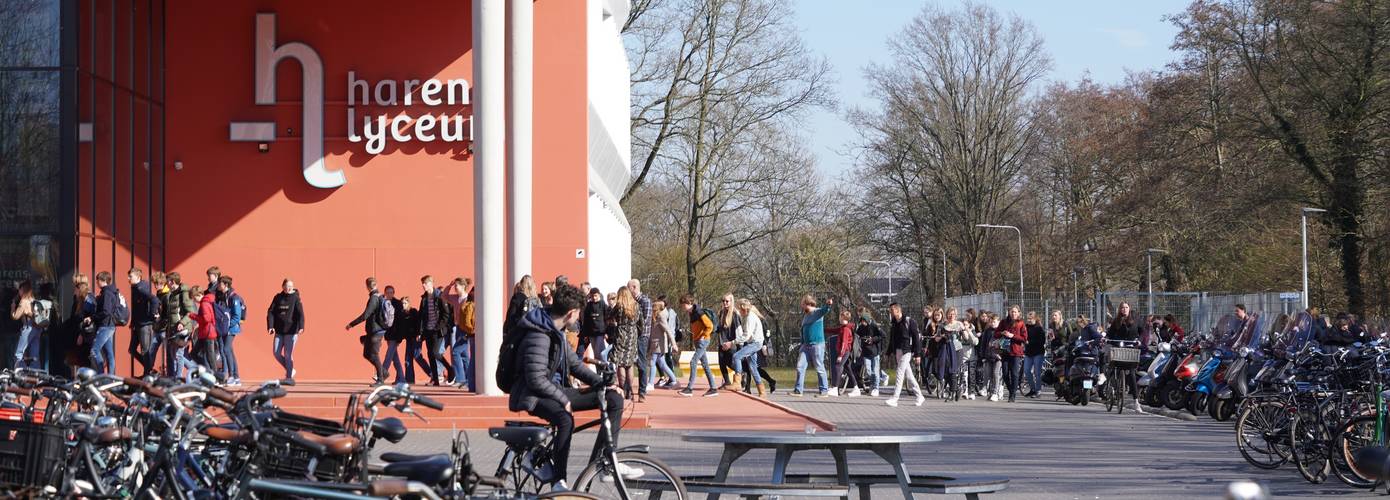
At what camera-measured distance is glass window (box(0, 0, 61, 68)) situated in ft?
74.8

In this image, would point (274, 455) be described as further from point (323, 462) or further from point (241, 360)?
point (241, 360)

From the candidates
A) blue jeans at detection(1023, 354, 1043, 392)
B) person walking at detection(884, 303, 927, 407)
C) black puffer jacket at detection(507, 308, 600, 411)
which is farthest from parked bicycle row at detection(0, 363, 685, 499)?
blue jeans at detection(1023, 354, 1043, 392)

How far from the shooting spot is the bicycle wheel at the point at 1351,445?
12219mm

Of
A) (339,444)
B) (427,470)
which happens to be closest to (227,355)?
(339,444)

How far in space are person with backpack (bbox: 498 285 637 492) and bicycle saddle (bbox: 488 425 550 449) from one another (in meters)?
1.12

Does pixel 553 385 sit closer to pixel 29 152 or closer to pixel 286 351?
pixel 286 351

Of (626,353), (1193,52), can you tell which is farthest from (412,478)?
(1193,52)

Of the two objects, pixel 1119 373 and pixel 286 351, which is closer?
pixel 286 351

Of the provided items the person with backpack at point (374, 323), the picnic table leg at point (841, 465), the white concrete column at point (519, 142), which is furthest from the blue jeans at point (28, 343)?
the picnic table leg at point (841, 465)

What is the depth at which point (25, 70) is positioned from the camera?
75.2ft

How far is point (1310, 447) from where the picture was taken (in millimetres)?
12875

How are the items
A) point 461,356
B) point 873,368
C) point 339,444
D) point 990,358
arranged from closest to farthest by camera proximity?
point 339,444 → point 461,356 → point 990,358 → point 873,368

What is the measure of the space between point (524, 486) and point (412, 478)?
3383mm

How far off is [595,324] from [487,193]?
3.23 metres
